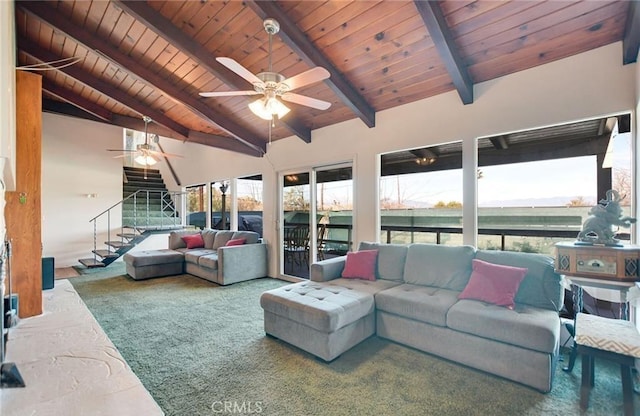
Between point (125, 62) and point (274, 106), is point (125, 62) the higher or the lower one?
the higher one

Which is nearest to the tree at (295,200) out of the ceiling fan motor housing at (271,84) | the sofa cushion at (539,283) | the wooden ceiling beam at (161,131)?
the wooden ceiling beam at (161,131)

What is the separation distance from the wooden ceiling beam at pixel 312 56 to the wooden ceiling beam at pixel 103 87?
3586 mm

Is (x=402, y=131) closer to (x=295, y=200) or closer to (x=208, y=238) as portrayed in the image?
(x=295, y=200)

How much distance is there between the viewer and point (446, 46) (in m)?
2.69

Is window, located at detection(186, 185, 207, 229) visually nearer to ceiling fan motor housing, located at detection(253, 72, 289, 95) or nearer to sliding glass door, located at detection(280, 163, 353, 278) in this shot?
sliding glass door, located at detection(280, 163, 353, 278)

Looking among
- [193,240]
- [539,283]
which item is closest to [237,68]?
[539,283]

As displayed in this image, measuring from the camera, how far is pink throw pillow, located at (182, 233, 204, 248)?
6453 millimetres

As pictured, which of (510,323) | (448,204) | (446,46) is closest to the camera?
(510,323)

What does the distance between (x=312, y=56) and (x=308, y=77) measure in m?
0.84

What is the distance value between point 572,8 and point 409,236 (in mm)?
2771

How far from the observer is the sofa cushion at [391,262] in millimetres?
3433

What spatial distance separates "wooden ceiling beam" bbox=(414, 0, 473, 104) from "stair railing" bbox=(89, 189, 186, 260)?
6992 millimetres

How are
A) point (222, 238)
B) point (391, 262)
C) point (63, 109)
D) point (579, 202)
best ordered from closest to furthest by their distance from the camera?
point (579, 202) < point (391, 262) < point (222, 238) < point (63, 109)

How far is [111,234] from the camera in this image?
7.59 meters
